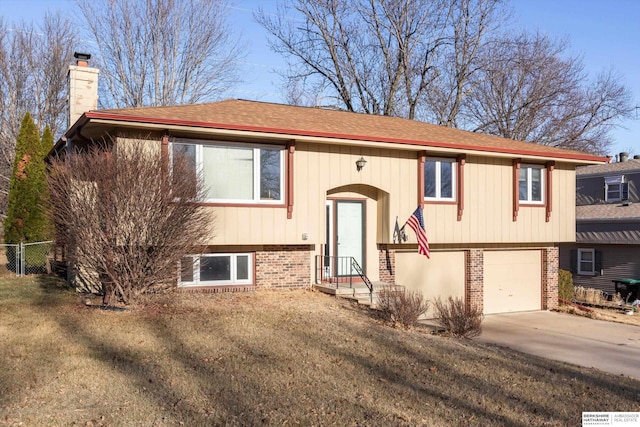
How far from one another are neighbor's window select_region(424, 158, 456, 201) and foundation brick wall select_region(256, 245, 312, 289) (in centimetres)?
364

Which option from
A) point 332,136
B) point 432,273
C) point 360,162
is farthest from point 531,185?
point 332,136

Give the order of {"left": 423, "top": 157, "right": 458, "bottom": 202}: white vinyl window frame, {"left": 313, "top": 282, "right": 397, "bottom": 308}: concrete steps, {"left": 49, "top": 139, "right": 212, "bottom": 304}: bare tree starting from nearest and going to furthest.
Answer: {"left": 49, "top": 139, "right": 212, "bottom": 304}: bare tree, {"left": 313, "top": 282, "right": 397, "bottom": 308}: concrete steps, {"left": 423, "top": 157, "right": 458, "bottom": 202}: white vinyl window frame

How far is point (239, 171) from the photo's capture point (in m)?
12.0

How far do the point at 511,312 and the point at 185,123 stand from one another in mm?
10676

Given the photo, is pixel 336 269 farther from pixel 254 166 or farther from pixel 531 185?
pixel 531 185

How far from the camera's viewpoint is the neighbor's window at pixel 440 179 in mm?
14336

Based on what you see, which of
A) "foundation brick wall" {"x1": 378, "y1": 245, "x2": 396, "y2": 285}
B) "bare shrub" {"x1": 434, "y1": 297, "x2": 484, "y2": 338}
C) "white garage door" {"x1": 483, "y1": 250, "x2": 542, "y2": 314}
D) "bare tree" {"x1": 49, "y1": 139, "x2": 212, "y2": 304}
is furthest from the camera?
"white garage door" {"x1": 483, "y1": 250, "x2": 542, "y2": 314}

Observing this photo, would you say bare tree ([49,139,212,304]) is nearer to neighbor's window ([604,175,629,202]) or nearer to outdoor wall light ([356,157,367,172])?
outdoor wall light ([356,157,367,172])

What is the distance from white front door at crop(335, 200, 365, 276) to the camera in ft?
44.9

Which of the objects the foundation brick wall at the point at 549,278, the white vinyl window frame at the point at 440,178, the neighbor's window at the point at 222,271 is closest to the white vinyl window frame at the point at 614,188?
the foundation brick wall at the point at 549,278

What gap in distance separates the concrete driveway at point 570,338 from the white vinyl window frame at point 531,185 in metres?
3.23

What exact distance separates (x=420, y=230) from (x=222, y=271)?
15.7ft

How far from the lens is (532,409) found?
5.92m

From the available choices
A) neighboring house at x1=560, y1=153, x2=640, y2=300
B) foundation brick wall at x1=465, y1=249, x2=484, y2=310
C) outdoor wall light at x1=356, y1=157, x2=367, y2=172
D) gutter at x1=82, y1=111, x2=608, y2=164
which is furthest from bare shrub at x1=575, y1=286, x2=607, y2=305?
outdoor wall light at x1=356, y1=157, x2=367, y2=172
